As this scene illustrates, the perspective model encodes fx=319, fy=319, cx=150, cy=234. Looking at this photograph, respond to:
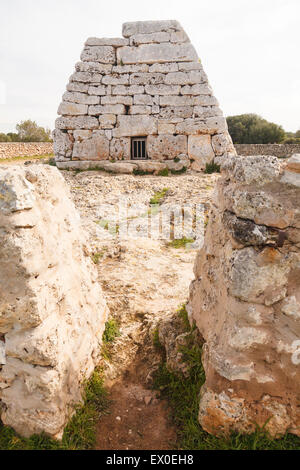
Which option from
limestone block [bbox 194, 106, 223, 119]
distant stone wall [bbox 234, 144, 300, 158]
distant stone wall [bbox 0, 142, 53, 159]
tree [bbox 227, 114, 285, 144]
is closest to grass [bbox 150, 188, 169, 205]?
limestone block [bbox 194, 106, 223, 119]

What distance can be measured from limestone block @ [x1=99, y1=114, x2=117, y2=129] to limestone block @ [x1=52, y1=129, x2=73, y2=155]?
1.07 m

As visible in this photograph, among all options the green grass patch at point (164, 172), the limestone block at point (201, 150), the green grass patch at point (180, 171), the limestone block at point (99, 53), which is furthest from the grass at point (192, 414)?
the limestone block at point (99, 53)

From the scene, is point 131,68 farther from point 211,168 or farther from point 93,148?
point 211,168

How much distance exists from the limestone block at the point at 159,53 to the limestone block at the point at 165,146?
7.12 feet

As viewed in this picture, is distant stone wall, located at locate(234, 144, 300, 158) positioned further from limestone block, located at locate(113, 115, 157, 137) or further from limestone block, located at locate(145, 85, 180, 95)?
limestone block, located at locate(113, 115, 157, 137)

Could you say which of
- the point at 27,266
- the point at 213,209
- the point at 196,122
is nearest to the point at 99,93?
the point at 196,122

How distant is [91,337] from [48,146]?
1804cm

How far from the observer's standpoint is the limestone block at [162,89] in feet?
30.1

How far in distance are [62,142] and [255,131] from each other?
20.3m

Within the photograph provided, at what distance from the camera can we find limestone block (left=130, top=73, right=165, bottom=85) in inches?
363

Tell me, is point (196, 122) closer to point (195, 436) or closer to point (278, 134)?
point (195, 436)

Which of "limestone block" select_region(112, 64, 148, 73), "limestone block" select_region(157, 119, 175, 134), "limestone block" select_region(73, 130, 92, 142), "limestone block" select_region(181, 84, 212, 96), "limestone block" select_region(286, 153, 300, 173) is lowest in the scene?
"limestone block" select_region(286, 153, 300, 173)

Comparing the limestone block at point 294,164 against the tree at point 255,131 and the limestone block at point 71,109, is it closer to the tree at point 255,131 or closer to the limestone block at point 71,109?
the limestone block at point 71,109

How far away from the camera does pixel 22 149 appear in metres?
17.0
